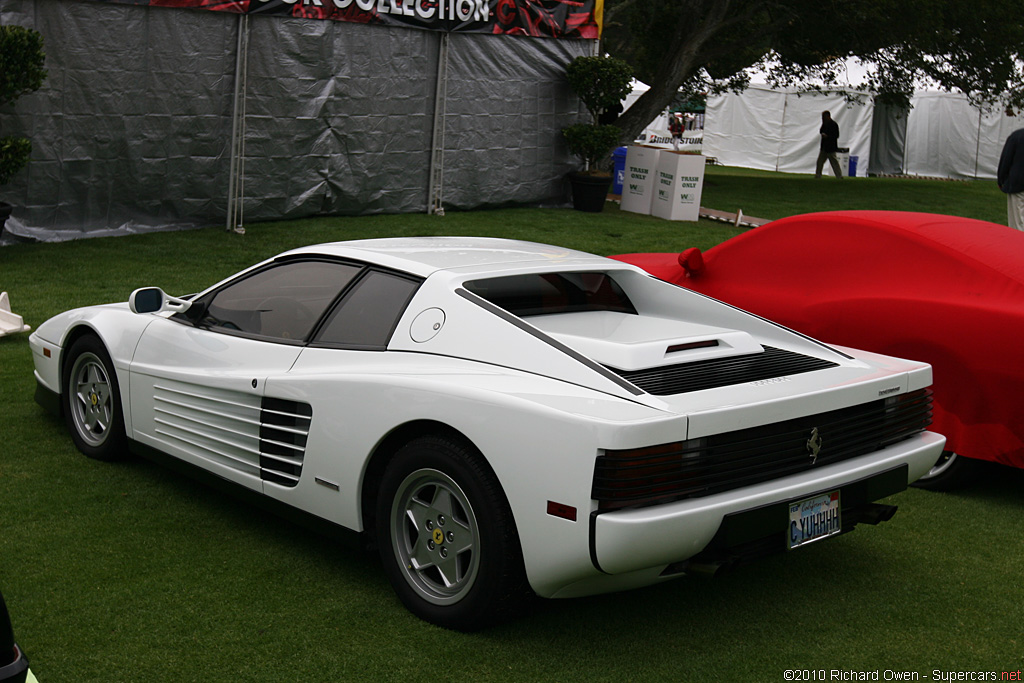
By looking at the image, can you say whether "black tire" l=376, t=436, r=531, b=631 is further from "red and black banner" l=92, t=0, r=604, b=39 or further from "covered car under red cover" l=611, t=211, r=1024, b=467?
"red and black banner" l=92, t=0, r=604, b=39

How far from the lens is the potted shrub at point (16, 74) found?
1009 centimetres

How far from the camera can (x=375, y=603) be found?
3.68 meters

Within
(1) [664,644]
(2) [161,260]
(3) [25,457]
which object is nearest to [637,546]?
(1) [664,644]

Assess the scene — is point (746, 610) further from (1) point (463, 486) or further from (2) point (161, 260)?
(2) point (161, 260)

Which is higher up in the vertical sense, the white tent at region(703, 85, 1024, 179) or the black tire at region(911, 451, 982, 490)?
the white tent at region(703, 85, 1024, 179)

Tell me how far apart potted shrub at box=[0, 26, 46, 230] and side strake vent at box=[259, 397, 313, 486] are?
7.63m

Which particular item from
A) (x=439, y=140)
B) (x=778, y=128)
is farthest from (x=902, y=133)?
(x=439, y=140)

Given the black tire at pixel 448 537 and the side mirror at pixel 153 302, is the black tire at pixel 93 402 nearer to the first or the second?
the side mirror at pixel 153 302

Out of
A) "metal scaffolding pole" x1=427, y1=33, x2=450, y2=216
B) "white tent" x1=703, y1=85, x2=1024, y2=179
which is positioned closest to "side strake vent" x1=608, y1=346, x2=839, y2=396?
"metal scaffolding pole" x1=427, y1=33, x2=450, y2=216

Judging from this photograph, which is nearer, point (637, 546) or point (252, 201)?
point (637, 546)

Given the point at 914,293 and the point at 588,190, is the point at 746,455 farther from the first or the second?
the point at 588,190

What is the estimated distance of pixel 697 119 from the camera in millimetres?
44750

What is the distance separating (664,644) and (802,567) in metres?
0.96

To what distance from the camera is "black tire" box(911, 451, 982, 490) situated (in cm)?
500
